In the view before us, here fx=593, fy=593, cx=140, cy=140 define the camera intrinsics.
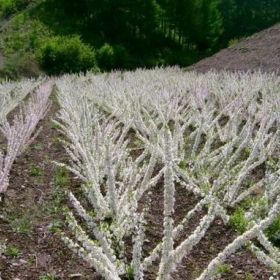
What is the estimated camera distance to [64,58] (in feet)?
126

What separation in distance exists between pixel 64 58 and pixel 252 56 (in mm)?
14224

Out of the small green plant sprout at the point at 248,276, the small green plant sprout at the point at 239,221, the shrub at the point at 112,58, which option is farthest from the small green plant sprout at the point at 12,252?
the shrub at the point at 112,58

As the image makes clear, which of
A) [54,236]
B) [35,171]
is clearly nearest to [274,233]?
[54,236]

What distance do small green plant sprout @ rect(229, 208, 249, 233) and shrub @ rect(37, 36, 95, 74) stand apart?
31801mm

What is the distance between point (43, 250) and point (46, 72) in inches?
1276

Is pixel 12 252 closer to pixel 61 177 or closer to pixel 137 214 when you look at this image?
pixel 137 214

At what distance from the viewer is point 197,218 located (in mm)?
6902

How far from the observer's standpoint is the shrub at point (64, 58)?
38.2 m

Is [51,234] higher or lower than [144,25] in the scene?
higher

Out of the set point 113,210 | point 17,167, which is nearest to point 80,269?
Result: point 113,210

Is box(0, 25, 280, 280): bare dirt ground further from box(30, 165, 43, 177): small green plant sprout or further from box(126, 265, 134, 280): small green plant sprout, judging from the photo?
box(126, 265, 134, 280): small green plant sprout

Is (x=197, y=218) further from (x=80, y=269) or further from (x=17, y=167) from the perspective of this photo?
(x=17, y=167)

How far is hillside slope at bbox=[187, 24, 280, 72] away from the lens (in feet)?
86.7

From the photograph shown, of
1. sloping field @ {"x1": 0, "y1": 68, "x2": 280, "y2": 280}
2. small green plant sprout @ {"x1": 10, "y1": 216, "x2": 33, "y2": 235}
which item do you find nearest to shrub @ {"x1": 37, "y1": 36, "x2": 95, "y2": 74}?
sloping field @ {"x1": 0, "y1": 68, "x2": 280, "y2": 280}
